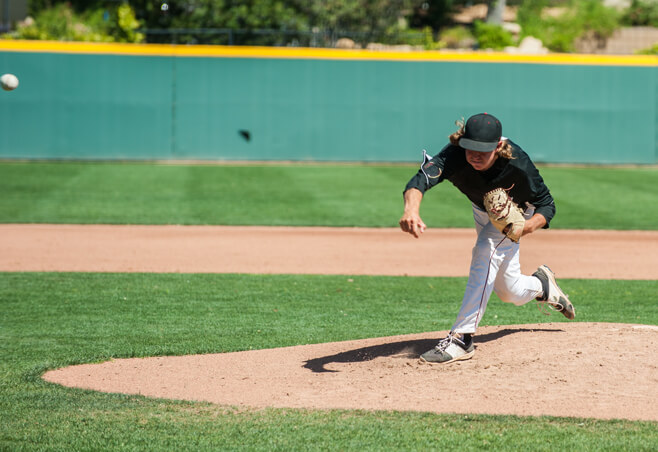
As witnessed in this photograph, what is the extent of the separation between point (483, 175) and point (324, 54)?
18.5 metres

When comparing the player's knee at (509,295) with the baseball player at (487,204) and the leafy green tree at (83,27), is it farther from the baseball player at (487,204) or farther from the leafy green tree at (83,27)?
the leafy green tree at (83,27)

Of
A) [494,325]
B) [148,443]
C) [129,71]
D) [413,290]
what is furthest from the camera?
[129,71]

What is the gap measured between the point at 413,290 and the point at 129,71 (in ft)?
52.3

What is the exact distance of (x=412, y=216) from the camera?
4664 mm

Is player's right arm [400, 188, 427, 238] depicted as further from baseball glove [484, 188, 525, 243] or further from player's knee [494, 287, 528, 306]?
player's knee [494, 287, 528, 306]

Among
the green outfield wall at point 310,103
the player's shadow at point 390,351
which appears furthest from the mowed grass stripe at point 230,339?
the green outfield wall at point 310,103

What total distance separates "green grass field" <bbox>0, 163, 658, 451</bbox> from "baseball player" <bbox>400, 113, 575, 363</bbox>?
3.30 ft

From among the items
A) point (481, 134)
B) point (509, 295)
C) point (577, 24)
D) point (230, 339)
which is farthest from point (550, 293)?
point (577, 24)

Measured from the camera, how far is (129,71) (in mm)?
22609

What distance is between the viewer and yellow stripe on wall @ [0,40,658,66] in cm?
2241

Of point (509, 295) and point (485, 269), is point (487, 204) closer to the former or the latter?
point (485, 269)

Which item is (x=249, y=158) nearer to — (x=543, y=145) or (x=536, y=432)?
(x=543, y=145)

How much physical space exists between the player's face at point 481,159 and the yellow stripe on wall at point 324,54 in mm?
18519

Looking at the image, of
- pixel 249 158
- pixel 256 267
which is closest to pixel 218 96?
pixel 249 158
